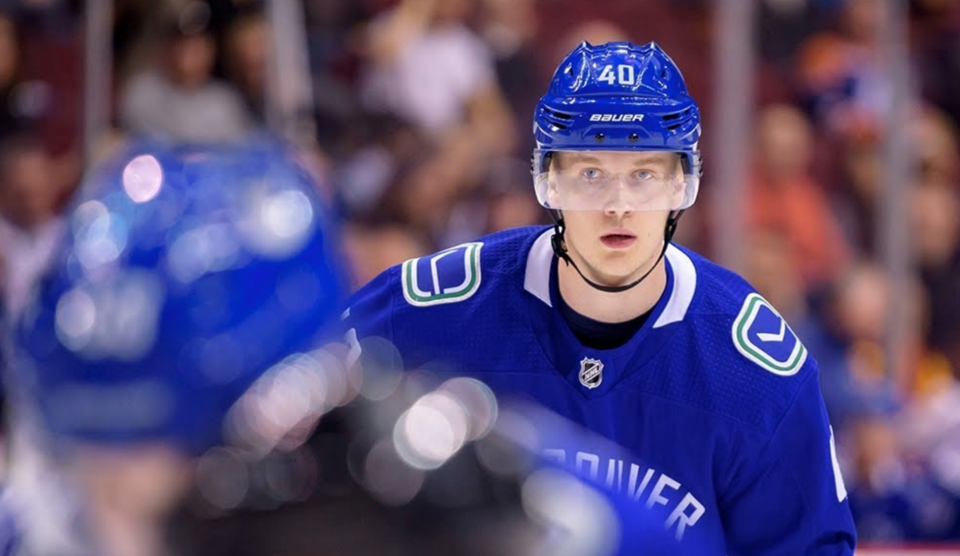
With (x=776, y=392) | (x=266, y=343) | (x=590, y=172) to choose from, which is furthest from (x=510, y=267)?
(x=266, y=343)

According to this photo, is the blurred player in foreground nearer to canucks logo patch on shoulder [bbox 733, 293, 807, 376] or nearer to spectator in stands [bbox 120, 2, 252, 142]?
canucks logo patch on shoulder [bbox 733, 293, 807, 376]

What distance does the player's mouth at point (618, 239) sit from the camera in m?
2.53

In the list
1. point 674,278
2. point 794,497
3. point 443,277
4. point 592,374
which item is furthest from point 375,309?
point 794,497

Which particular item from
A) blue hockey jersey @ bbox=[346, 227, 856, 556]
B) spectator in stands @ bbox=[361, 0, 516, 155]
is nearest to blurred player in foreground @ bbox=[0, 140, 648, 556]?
blue hockey jersey @ bbox=[346, 227, 856, 556]

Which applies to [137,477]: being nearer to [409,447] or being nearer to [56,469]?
[56,469]

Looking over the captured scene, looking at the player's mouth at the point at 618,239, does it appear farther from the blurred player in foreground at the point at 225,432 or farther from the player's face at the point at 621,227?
the blurred player in foreground at the point at 225,432

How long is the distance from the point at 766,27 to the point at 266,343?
4.19 meters

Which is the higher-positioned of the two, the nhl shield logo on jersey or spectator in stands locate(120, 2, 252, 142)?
spectator in stands locate(120, 2, 252, 142)

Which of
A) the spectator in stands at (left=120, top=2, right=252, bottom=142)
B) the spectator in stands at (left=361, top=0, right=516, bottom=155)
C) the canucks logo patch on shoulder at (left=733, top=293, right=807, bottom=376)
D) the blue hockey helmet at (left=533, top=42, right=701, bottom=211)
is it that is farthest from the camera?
the spectator in stands at (left=361, top=0, right=516, bottom=155)

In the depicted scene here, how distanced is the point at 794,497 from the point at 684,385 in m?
0.24

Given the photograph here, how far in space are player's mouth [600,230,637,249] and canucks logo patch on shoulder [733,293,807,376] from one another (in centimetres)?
26

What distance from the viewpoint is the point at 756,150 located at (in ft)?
17.0

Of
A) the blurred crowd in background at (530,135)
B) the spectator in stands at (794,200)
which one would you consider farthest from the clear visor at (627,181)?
the spectator in stands at (794,200)

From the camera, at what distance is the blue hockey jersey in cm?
255
